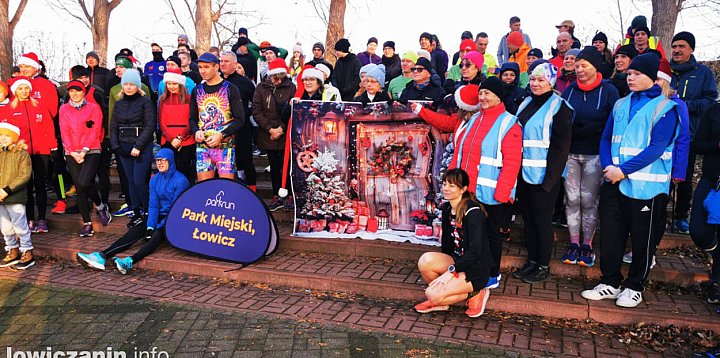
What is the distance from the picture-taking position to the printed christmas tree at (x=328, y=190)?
6.22 m

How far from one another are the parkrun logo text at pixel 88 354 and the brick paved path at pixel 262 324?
11cm

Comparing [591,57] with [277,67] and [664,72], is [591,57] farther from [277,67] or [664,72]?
[277,67]

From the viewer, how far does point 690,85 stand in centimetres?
564

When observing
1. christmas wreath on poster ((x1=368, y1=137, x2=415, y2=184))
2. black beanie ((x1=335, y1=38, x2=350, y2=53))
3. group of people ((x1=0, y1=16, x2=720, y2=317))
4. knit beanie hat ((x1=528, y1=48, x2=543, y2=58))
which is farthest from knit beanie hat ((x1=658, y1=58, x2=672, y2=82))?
black beanie ((x1=335, y1=38, x2=350, y2=53))

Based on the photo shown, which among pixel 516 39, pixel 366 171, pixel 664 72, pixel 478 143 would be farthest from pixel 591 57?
pixel 516 39

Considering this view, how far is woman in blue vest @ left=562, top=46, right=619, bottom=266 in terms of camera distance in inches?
186

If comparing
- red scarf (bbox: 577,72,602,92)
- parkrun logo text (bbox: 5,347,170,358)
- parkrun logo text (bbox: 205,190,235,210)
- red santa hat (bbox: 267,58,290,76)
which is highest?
red santa hat (bbox: 267,58,290,76)

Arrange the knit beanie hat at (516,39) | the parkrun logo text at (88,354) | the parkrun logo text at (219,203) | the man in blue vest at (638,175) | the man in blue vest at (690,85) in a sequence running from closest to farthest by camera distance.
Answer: the parkrun logo text at (88,354)
the man in blue vest at (638,175)
the man in blue vest at (690,85)
the parkrun logo text at (219,203)
the knit beanie hat at (516,39)

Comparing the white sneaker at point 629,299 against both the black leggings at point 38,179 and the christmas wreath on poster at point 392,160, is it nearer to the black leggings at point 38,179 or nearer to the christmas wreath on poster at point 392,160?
the christmas wreath on poster at point 392,160

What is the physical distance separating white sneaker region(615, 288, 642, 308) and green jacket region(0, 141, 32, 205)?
22.3 feet

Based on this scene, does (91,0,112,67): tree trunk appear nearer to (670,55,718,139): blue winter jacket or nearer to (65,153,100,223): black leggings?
(65,153,100,223): black leggings

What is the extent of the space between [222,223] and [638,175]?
442cm

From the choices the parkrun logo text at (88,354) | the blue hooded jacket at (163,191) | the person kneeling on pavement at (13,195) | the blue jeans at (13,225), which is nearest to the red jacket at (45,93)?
the person kneeling on pavement at (13,195)

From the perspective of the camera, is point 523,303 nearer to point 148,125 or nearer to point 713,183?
point 713,183
